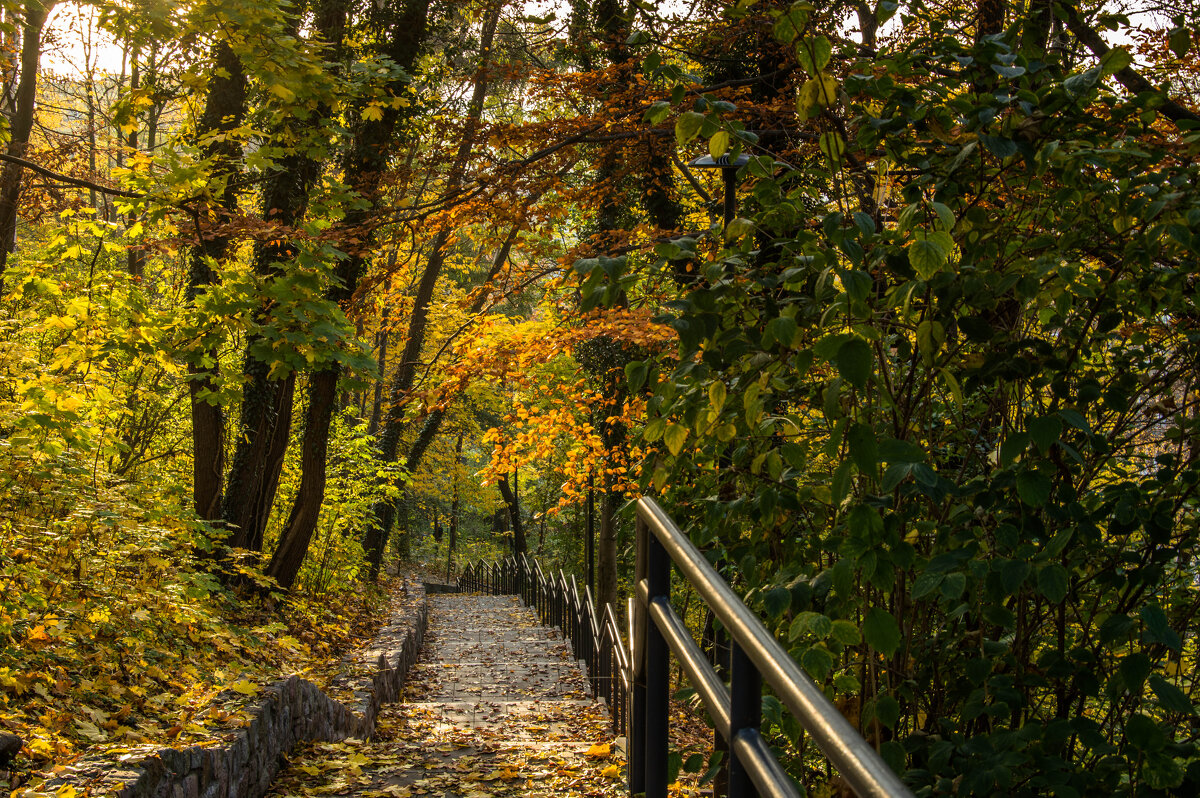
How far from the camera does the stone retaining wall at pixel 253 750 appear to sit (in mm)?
2836

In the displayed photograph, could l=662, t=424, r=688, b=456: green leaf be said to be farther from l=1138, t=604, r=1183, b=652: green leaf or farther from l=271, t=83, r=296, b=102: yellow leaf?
l=271, t=83, r=296, b=102: yellow leaf

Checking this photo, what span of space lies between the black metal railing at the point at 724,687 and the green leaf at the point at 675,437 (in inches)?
6.4

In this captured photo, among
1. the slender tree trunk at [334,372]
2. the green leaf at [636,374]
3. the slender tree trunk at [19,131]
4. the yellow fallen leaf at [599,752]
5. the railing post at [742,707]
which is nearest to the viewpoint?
the railing post at [742,707]

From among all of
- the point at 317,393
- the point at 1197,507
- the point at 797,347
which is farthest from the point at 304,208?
the point at 1197,507

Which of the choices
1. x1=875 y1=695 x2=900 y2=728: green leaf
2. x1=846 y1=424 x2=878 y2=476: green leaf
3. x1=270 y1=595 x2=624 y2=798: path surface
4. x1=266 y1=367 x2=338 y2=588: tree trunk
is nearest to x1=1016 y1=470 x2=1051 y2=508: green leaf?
x1=846 y1=424 x2=878 y2=476: green leaf

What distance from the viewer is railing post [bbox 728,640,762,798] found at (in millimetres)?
1433

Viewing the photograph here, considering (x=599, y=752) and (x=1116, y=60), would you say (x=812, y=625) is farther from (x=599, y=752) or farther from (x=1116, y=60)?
(x=599, y=752)

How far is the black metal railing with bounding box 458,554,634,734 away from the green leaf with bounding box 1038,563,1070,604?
178 centimetres

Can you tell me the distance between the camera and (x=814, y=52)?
2221mm

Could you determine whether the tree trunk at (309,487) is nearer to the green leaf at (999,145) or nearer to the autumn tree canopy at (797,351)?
the autumn tree canopy at (797,351)

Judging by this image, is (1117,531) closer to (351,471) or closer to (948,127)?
(948,127)

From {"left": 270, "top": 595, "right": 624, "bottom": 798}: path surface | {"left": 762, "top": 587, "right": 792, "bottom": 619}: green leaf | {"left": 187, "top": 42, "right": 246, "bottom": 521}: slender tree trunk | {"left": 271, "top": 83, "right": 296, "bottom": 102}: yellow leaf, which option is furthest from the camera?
{"left": 187, "top": 42, "right": 246, "bottom": 521}: slender tree trunk

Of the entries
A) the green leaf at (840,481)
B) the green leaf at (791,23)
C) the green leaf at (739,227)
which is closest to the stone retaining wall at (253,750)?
the green leaf at (840,481)

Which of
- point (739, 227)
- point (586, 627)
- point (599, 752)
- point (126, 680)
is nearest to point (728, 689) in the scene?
point (739, 227)
